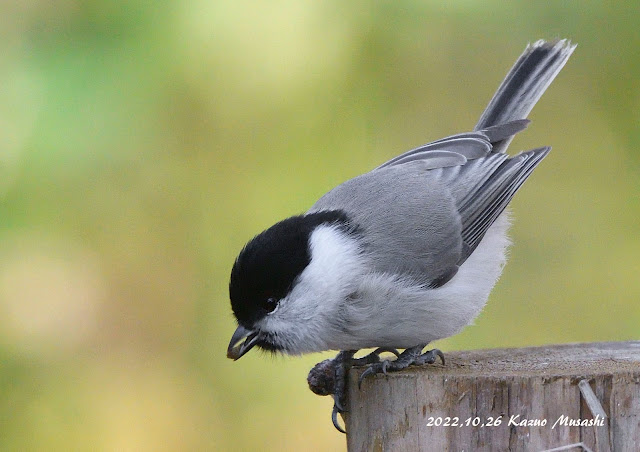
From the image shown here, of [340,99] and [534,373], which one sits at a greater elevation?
[340,99]

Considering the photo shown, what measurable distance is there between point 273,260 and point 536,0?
1.92m

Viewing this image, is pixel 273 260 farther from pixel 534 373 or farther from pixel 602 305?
pixel 602 305

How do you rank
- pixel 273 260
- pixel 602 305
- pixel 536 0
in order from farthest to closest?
pixel 602 305 → pixel 536 0 → pixel 273 260

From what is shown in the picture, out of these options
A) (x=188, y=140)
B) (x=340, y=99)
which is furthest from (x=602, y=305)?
(x=188, y=140)

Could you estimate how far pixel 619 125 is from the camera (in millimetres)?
3428

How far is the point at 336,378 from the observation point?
2.04 m

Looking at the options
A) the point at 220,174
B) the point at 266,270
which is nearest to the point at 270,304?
the point at 266,270

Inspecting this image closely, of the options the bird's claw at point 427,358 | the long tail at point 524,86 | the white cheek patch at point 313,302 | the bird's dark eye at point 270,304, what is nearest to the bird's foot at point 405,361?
the bird's claw at point 427,358

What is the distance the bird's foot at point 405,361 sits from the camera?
186 centimetres

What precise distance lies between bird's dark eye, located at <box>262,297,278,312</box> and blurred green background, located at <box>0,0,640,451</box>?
1181mm

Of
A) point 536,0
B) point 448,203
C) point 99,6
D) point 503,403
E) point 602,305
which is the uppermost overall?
point 99,6

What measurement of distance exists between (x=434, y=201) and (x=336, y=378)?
1.90 ft

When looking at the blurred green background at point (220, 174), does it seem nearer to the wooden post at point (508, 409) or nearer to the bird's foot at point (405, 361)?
the bird's foot at point (405, 361)

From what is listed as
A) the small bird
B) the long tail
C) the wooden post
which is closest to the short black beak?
the small bird
